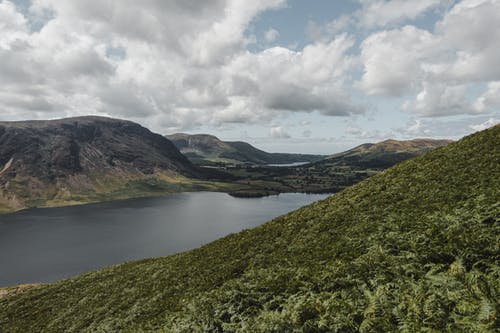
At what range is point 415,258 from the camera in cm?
1516

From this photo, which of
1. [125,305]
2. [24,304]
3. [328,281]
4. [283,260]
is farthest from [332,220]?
[24,304]

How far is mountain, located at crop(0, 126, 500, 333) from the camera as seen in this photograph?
11.1 m

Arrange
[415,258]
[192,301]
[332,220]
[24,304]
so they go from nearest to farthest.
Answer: [415,258] < [192,301] < [332,220] < [24,304]

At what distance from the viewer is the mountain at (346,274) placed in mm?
11070

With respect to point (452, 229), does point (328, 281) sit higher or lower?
lower

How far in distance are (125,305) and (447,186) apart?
1094 inches

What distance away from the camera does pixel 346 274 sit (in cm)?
1568

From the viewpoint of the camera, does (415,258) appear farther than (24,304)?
No

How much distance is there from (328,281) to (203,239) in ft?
547

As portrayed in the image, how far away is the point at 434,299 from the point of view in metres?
10.4

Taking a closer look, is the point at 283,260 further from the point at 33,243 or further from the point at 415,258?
the point at 33,243

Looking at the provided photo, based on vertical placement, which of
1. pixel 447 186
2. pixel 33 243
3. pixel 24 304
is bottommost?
pixel 33 243

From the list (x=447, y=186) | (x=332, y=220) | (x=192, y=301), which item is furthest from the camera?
(x=332, y=220)

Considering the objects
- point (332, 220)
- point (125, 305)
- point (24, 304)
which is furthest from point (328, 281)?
point (24, 304)
